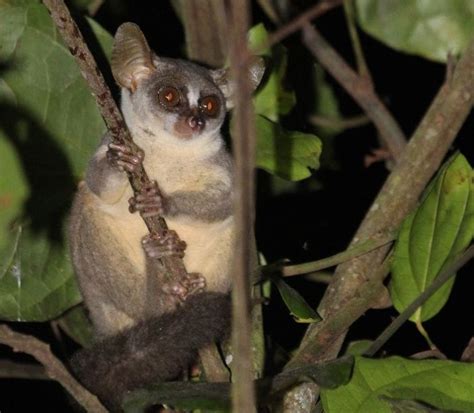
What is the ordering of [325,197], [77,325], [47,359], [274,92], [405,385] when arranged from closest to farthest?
[47,359] < [405,385] < [274,92] < [77,325] < [325,197]

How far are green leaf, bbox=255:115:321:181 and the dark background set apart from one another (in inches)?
21.4

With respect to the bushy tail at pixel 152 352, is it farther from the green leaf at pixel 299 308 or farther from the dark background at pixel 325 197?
the dark background at pixel 325 197

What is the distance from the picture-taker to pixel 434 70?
492 centimetres

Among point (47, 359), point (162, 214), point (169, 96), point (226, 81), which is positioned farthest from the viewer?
point (226, 81)

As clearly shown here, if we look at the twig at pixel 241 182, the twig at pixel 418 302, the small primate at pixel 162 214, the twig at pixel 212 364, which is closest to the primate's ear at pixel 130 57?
the small primate at pixel 162 214

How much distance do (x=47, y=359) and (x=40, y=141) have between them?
1440 millimetres

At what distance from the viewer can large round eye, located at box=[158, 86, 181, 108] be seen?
10.8 ft

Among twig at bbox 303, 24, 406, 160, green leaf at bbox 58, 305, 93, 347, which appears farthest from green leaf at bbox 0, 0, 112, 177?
twig at bbox 303, 24, 406, 160

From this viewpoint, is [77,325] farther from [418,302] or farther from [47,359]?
[47,359]

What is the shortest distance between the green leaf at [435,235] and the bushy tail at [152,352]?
572 millimetres

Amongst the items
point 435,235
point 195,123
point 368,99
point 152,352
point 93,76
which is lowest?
point 152,352

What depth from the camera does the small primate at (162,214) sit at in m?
3.02

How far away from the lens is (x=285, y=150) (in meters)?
3.21

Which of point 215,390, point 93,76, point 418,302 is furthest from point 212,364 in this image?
point 93,76
